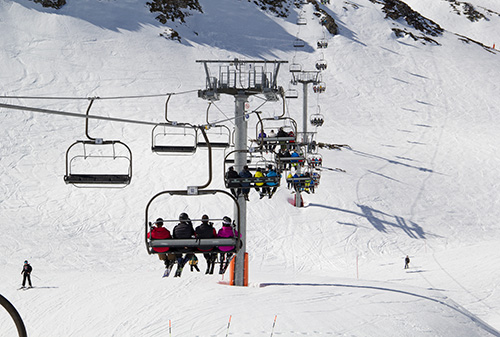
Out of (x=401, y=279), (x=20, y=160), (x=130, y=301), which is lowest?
(x=401, y=279)

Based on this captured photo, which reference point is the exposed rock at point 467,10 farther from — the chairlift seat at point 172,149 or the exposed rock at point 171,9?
the chairlift seat at point 172,149

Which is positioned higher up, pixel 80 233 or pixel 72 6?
pixel 72 6

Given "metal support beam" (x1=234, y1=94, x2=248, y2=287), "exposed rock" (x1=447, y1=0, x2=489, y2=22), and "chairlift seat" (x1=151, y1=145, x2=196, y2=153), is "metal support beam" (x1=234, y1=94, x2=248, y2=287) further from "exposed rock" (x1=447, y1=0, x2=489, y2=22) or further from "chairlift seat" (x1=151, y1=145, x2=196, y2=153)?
"exposed rock" (x1=447, y1=0, x2=489, y2=22)

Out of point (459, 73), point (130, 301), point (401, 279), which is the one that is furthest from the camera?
point (459, 73)

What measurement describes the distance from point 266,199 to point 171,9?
39.6 metres

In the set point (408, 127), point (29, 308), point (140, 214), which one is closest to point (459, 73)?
point (408, 127)

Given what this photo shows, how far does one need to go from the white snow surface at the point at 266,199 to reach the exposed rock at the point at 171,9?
3.64 feet

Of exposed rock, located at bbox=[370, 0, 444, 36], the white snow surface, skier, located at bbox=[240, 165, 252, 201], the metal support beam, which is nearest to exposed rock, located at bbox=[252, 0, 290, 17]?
the white snow surface

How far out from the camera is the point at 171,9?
5897cm

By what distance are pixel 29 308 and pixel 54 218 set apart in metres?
10.5

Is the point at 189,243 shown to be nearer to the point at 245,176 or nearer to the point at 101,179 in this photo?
the point at 101,179

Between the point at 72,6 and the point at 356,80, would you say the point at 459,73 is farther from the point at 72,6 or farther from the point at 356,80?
the point at 72,6

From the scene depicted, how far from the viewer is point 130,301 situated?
12969 millimetres

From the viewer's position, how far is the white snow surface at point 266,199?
1250cm
